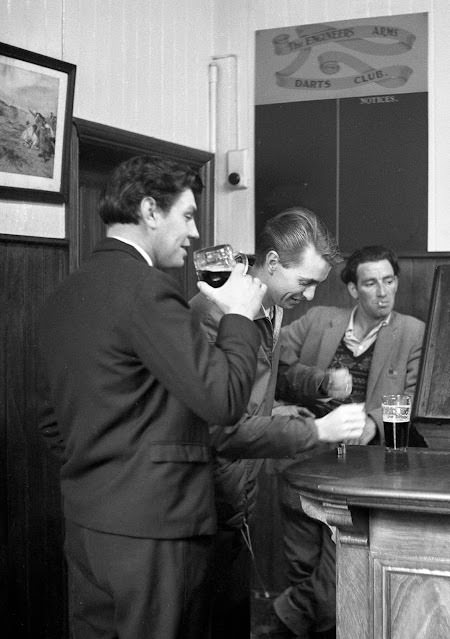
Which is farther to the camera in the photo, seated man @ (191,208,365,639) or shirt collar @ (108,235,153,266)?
seated man @ (191,208,365,639)

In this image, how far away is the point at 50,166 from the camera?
3842mm

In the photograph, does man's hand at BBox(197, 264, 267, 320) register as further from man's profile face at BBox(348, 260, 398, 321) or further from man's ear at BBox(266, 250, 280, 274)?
man's profile face at BBox(348, 260, 398, 321)

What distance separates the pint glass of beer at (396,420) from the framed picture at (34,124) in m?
1.80

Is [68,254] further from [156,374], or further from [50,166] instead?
[156,374]

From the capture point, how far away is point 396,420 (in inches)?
101

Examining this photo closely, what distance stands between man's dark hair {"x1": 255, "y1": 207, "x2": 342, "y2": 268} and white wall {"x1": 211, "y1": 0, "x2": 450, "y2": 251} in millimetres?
2003

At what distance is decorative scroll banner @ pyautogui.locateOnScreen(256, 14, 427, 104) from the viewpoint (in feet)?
15.6

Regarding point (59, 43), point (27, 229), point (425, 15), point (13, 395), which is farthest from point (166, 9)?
point (13, 395)

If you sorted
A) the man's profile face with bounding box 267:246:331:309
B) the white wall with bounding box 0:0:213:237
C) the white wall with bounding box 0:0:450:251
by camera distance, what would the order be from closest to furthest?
the man's profile face with bounding box 267:246:331:309
the white wall with bounding box 0:0:213:237
the white wall with bounding box 0:0:450:251

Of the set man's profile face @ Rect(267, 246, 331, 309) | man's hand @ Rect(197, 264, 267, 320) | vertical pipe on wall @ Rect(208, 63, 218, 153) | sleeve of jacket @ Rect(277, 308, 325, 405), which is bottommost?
sleeve of jacket @ Rect(277, 308, 325, 405)

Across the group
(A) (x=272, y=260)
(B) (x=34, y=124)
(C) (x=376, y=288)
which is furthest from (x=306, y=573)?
(B) (x=34, y=124)

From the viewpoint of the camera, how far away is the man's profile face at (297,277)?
277 centimetres

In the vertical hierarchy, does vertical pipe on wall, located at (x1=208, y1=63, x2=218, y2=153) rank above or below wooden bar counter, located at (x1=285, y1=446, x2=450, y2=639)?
above

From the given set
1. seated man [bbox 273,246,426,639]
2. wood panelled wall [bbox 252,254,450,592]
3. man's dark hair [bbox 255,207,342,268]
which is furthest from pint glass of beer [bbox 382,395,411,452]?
wood panelled wall [bbox 252,254,450,592]
